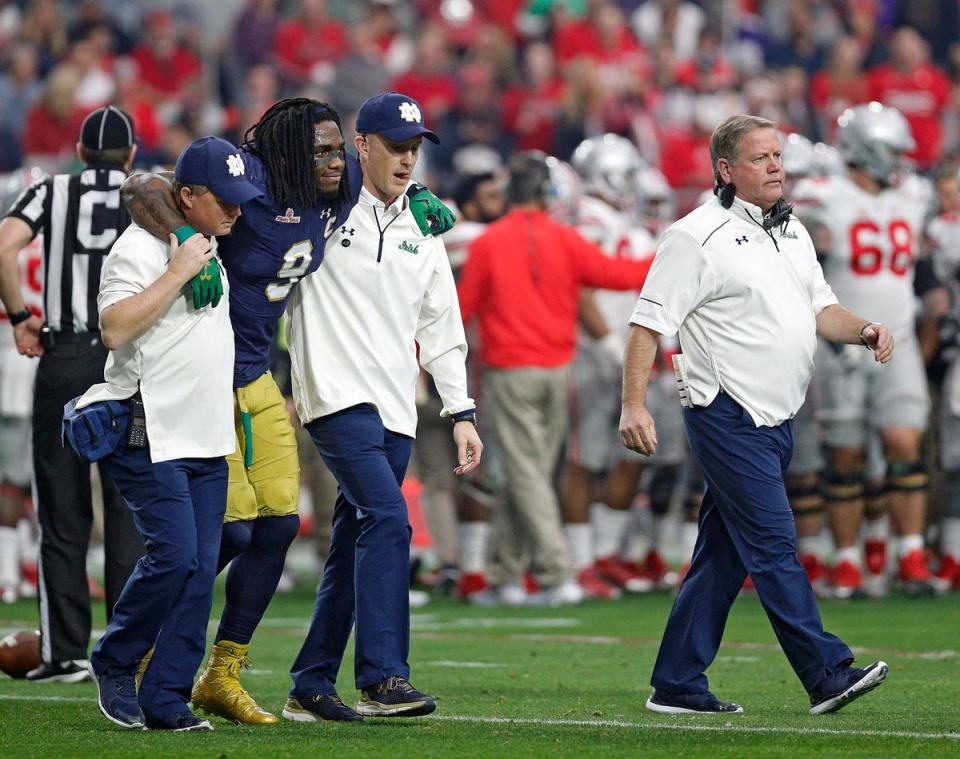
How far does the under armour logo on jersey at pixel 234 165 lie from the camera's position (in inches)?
249

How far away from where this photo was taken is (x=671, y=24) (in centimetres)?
2108

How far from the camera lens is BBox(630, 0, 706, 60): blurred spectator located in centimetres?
2088

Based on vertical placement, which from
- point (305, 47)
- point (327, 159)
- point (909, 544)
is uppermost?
point (305, 47)

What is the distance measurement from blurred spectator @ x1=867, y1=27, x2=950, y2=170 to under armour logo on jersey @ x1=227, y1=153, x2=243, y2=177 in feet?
42.6

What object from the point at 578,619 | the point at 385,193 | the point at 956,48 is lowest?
the point at 578,619

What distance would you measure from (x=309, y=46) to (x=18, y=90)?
310 centimetres

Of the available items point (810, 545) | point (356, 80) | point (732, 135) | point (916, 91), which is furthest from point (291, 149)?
point (916, 91)

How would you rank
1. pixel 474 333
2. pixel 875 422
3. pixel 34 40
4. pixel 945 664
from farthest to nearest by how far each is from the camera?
pixel 34 40
pixel 474 333
pixel 875 422
pixel 945 664

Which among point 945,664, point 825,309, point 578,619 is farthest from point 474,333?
point 825,309

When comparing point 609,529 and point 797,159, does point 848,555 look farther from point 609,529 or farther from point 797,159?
point 797,159

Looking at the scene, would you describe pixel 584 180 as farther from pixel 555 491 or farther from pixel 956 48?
pixel 956 48

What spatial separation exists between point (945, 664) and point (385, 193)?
358cm

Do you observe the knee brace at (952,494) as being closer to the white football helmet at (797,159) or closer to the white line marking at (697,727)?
the white football helmet at (797,159)

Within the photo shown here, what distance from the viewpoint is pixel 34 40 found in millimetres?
19438
